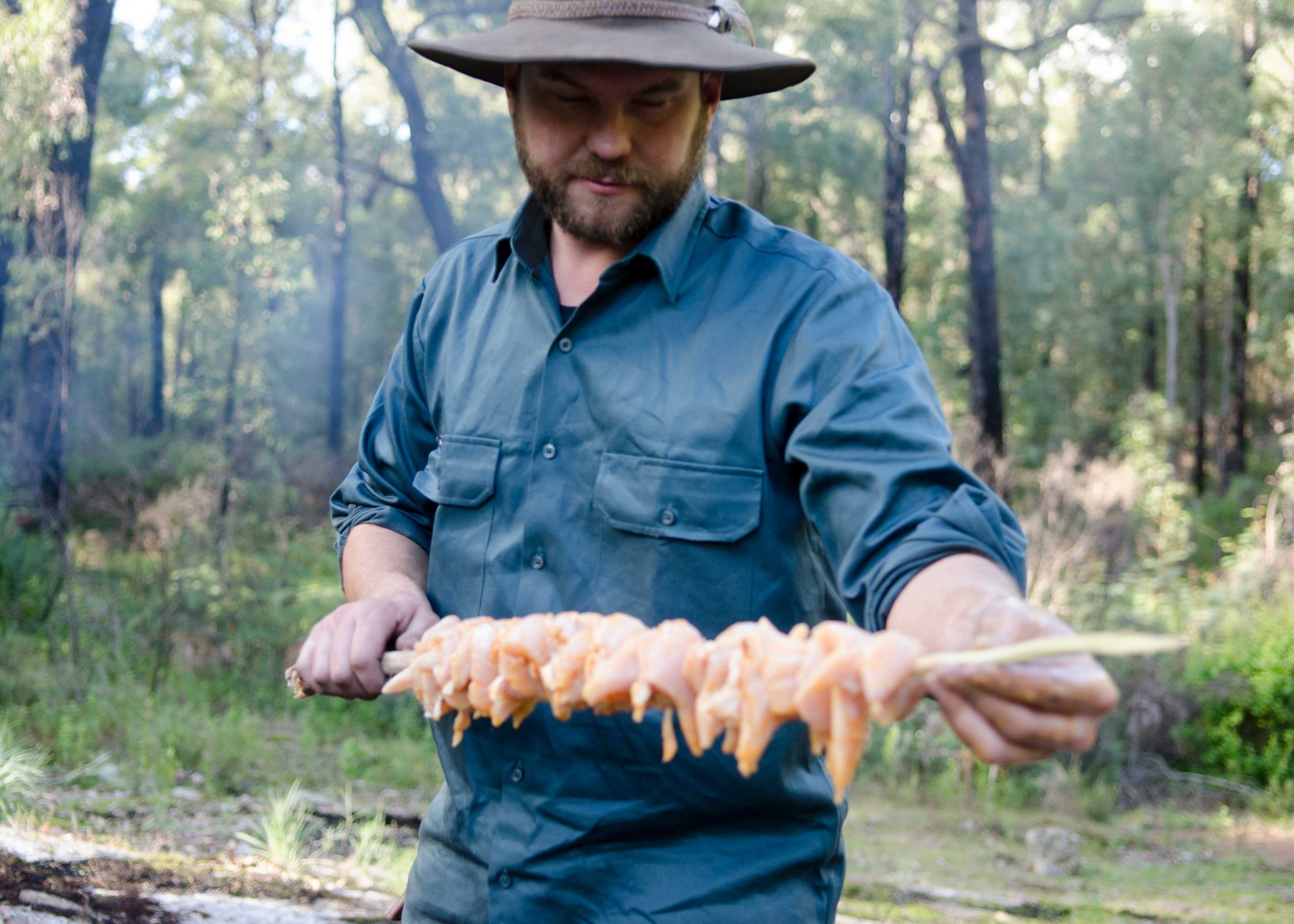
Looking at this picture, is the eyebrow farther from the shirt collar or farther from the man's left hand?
the man's left hand

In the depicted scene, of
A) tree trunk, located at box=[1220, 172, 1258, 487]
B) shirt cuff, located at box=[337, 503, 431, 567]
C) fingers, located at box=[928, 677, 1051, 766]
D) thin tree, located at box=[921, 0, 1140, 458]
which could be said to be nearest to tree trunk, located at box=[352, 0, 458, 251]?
thin tree, located at box=[921, 0, 1140, 458]

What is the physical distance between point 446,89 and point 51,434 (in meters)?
18.9

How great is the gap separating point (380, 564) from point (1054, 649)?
5.64 ft

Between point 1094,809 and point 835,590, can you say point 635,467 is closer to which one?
point 835,590

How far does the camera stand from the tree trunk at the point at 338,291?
86.3 ft

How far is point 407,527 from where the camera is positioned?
2744 millimetres

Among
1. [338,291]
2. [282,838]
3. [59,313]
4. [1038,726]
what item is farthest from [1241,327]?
[1038,726]

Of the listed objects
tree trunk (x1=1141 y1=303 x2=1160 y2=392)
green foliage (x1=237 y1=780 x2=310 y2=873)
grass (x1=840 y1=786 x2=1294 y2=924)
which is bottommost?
grass (x1=840 y1=786 x2=1294 y2=924)

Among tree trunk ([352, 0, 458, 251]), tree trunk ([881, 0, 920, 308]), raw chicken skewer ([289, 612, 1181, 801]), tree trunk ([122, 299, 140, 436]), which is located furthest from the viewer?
tree trunk ([122, 299, 140, 436])

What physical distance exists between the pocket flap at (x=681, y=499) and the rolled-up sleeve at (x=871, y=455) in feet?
0.39

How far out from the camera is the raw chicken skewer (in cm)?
151

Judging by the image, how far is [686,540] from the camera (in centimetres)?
218

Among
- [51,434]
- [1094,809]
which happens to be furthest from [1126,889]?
[51,434]

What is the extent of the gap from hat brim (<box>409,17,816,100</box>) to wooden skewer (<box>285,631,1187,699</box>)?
4.03ft
